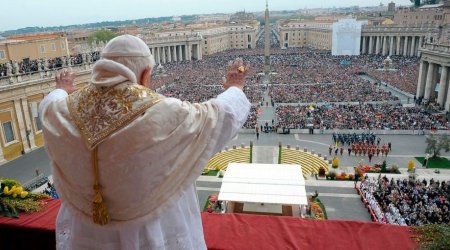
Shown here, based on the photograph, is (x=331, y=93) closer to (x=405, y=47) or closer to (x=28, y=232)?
(x=28, y=232)

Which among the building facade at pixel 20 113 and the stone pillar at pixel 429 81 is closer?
the building facade at pixel 20 113

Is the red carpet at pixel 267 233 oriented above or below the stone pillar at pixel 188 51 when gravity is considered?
above

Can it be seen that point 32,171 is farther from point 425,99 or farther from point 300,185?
point 425,99

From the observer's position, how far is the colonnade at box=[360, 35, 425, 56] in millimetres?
62844

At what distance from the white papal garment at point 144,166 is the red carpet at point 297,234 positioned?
1.23 meters

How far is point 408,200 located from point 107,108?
47.1ft

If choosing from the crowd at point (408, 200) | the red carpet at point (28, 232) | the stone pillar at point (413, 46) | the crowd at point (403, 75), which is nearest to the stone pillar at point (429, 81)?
the crowd at point (403, 75)

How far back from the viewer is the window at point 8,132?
17541 millimetres

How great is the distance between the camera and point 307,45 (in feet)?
310

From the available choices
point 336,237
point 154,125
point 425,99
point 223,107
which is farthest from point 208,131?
point 425,99

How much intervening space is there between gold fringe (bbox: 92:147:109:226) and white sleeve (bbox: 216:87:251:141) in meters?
0.64

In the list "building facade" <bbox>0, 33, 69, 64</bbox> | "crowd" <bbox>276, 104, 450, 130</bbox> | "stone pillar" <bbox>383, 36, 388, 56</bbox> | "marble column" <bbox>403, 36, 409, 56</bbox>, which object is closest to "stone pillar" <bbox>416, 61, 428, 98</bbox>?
"crowd" <bbox>276, 104, 450, 130</bbox>

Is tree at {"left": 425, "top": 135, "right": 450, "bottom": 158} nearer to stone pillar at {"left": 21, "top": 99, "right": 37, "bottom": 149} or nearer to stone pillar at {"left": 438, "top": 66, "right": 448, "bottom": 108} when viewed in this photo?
stone pillar at {"left": 438, "top": 66, "right": 448, "bottom": 108}

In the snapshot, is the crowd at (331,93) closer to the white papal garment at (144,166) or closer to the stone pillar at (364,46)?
the white papal garment at (144,166)
